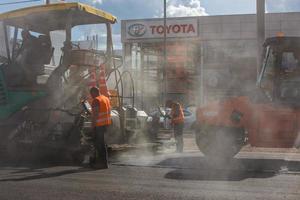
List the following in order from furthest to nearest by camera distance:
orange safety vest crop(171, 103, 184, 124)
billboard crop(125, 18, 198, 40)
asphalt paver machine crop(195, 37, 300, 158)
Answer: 1. billboard crop(125, 18, 198, 40)
2. orange safety vest crop(171, 103, 184, 124)
3. asphalt paver machine crop(195, 37, 300, 158)

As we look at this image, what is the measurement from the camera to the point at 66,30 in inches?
394

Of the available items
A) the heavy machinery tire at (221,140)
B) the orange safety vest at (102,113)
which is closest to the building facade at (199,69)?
the heavy machinery tire at (221,140)

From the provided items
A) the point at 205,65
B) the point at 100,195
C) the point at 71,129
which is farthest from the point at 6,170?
the point at 205,65

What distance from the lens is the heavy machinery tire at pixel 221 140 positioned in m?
9.62

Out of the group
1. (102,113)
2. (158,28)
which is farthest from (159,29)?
(102,113)

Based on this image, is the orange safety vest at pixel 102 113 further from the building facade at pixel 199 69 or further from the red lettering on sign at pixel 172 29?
the red lettering on sign at pixel 172 29

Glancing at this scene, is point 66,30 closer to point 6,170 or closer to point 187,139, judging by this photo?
point 6,170

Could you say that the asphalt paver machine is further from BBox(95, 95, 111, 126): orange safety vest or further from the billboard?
the billboard

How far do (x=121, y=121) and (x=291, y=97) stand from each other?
349 cm

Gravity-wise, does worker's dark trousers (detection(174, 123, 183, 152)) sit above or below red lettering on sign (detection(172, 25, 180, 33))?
below

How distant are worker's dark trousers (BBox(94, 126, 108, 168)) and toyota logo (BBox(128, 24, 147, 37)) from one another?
13837 millimetres

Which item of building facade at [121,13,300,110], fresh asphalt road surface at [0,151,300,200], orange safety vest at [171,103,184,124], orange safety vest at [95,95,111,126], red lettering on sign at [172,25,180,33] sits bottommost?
fresh asphalt road surface at [0,151,300,200]

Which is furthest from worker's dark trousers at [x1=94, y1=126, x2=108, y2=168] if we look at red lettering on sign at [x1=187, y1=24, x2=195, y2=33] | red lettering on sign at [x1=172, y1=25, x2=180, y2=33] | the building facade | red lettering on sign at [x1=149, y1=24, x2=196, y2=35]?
red lettering on sign at [x1=172, y1=25, x2=180, y2=33]

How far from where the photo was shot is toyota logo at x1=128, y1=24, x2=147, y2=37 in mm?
22812
